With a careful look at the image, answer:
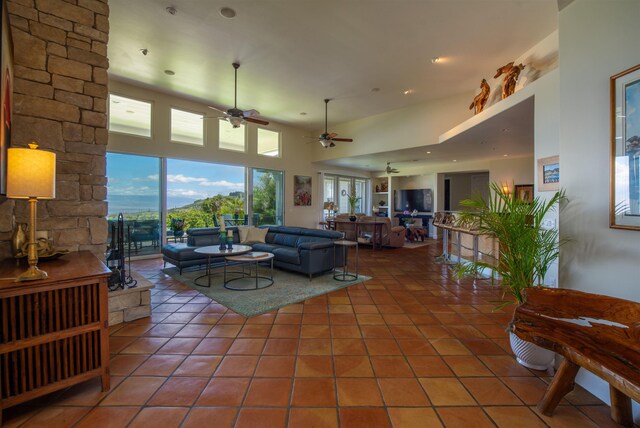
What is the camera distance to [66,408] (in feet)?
5.32

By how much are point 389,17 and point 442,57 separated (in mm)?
1462

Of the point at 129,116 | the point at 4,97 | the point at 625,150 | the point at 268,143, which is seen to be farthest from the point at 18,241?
the point at 268,143

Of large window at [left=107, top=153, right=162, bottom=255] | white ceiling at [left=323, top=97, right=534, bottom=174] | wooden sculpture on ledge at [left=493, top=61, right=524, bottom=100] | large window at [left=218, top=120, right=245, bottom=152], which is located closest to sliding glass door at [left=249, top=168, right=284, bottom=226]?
large window at [left=218, top=120, right=245, bottom=152]

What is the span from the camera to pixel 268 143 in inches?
335

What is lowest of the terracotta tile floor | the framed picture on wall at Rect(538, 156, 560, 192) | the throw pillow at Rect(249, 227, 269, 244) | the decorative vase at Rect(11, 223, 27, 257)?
the terracotta tile floor

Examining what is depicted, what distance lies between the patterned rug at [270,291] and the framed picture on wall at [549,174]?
8.57ft

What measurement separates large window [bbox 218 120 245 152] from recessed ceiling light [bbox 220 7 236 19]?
159 inches

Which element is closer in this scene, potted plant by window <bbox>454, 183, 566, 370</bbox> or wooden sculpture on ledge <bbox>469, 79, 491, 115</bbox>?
potted plant by window <bbox>454, 183, 566, 370</bbox>

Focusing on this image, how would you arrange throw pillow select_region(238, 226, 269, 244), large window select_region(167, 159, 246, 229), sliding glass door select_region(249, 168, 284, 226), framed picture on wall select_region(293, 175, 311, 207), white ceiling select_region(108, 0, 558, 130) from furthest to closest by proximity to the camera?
framed picture on wall select_region(293, 175, 311, 207) → sliding glass door select_region(249, 168, 284, 226) → large window select_region(167, 159, 246, 229) → throw pillow select_region(238, 226, 269, 244) → white ceiling select_region(108, 0, 558, 130)

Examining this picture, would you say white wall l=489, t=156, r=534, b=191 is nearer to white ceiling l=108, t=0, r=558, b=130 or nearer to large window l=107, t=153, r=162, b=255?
white ceiling l=108, t=0, r=558, b=130

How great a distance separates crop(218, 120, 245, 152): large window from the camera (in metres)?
7.41

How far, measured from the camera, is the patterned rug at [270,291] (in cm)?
323

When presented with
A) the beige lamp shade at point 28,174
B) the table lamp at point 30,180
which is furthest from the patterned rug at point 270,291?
the beige lamp shade at point 28,174

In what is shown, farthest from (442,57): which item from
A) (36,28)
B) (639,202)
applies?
(36,28)
